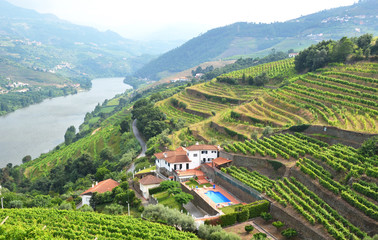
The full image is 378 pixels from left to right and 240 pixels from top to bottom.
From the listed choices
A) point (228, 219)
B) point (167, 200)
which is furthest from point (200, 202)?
point (228, 219)

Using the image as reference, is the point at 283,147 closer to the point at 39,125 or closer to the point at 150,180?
the point at 150,180

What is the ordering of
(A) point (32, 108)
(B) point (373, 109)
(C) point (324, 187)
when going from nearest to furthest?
(C) point (324, 187)
(B) point (373, 109)
(A) point (32, 108)

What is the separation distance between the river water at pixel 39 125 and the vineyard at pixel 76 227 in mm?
58932

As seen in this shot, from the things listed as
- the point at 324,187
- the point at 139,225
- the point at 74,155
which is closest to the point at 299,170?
the point at 324,187

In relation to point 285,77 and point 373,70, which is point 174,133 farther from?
point 373,70

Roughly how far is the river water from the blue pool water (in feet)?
210

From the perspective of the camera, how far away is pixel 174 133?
5378 centimetres

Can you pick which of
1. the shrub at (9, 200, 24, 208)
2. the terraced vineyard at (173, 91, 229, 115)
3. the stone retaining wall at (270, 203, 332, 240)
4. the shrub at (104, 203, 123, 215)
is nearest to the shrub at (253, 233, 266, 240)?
the stone retaining wall at (270, 203, 332, 240)

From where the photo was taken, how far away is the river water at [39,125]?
8569 cm

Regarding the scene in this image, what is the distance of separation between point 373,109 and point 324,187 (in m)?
16.5

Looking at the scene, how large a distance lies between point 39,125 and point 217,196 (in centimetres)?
9587

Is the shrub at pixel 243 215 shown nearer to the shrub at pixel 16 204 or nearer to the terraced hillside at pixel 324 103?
the terraced hillside at pixel 324 103

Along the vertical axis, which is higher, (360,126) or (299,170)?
(360,126)

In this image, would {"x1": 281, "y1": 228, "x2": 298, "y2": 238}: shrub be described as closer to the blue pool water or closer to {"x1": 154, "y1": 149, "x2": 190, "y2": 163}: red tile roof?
the blue pool water
